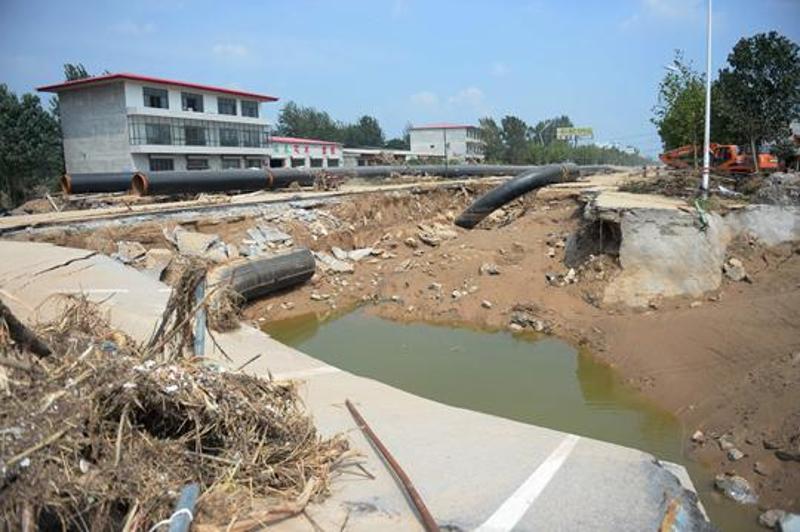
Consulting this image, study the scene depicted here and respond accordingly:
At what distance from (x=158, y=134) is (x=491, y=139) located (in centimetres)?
4553

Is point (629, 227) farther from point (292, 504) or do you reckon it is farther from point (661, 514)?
point (292, 504)

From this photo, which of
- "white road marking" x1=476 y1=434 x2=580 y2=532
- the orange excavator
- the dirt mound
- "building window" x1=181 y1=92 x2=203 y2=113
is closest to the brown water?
"white road marking" x1=476 y1=434 x2=580 y2=532

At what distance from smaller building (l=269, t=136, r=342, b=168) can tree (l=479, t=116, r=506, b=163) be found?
2287 centimetres

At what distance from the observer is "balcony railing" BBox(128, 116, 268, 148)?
110 ft

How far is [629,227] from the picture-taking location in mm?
10289

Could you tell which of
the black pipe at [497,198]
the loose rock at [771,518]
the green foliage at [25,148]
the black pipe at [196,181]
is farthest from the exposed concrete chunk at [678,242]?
the green foliage at [25,148]


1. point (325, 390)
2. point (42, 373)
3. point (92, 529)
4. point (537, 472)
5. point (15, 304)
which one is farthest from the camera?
point (15, 304)

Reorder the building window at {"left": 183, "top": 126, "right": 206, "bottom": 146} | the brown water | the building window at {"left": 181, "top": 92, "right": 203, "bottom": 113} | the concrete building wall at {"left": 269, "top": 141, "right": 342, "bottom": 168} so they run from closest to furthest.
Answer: the brown water → the building window at {"left": 183, "top": 126, "right": 206, "bottom": 146} → the building window at {"left": 181, "top": 92, "right": 203, "bottom": 113} → the concrete building wall at {"left": 269, "top": 141, "right": 342, "bottom": 168}

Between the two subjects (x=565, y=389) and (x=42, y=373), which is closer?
(x=42, y=373)

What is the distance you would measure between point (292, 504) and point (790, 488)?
443cm

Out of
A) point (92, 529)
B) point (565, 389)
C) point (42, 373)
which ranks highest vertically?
point (42, 373)

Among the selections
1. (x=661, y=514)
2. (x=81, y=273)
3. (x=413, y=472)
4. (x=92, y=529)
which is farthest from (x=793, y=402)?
(x=81, y=273)

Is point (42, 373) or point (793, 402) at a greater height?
point (42, 373)

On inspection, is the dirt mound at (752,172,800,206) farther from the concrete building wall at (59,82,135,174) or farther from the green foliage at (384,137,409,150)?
the green foliage at (384,137,409,150)
